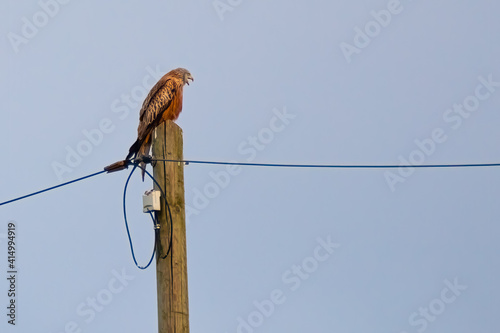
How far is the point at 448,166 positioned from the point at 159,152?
2.89 meters

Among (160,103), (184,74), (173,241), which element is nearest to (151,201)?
(173,241)

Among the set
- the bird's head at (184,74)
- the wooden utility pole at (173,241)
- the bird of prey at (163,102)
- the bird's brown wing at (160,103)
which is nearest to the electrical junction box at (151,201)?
the wooden utility pole at (173,241)

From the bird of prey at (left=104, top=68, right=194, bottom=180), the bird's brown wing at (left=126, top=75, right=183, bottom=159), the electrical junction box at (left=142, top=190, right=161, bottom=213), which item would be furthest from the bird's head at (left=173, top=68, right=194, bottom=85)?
the electrical junction box at (left=142, top=190, right=161, bottom=213)

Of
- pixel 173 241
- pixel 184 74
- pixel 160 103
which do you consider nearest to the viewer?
pixel 173 241

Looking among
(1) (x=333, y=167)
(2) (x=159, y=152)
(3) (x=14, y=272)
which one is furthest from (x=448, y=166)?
(3) (x=14, y=272)

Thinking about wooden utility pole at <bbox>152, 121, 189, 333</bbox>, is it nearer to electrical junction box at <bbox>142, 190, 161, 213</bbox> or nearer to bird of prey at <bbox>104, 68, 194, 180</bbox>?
electrical junction box at <bbox>142, 190, 161, 213</bbox>

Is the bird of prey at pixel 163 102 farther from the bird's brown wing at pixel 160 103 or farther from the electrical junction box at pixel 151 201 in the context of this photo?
the electrical junction box at pixel 151 201

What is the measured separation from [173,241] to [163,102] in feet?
9.55

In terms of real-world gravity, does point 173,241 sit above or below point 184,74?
below

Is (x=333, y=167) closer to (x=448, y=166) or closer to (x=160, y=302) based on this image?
(x=448, y=166)

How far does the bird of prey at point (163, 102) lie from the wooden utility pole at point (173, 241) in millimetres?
1266

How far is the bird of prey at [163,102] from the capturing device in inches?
292

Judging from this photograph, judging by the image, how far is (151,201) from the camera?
530 cm

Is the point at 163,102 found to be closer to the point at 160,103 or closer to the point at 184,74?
the point at 160,103
